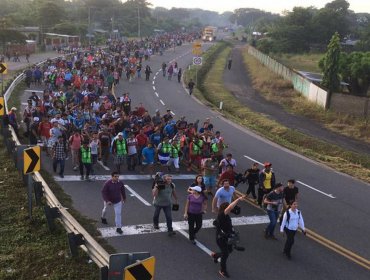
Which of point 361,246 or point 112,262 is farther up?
point 112,262

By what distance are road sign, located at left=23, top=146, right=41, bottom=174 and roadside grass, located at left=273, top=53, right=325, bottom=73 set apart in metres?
51.5

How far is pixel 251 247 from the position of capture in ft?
36.3

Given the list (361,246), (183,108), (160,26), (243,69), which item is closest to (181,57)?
(243,69)

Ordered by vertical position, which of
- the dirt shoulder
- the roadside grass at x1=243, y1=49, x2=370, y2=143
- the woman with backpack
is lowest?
the dirt shoulder

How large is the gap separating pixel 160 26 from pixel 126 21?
29.6 meters

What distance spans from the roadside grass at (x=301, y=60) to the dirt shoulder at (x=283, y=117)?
15456mm

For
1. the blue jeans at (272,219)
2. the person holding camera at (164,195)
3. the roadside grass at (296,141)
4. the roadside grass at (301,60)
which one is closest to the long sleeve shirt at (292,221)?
the blue jeans at (272,219)

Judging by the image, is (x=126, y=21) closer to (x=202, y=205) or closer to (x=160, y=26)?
(x=160, y=26)

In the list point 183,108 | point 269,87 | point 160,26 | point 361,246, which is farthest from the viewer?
point 160,26

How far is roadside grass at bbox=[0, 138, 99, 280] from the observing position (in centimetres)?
894

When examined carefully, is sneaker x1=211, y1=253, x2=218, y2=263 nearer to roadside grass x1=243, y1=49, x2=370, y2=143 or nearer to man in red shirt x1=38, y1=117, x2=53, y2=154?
man in red shirt x1=38, y1=117, x2=53, y2=154

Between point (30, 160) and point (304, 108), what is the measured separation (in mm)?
24481

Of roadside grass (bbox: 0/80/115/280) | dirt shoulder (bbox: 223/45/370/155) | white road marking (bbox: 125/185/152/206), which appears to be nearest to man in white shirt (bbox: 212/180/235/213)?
white road marking (bbox: 125/185/152/206)

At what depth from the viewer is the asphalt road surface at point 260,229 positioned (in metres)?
10.0
